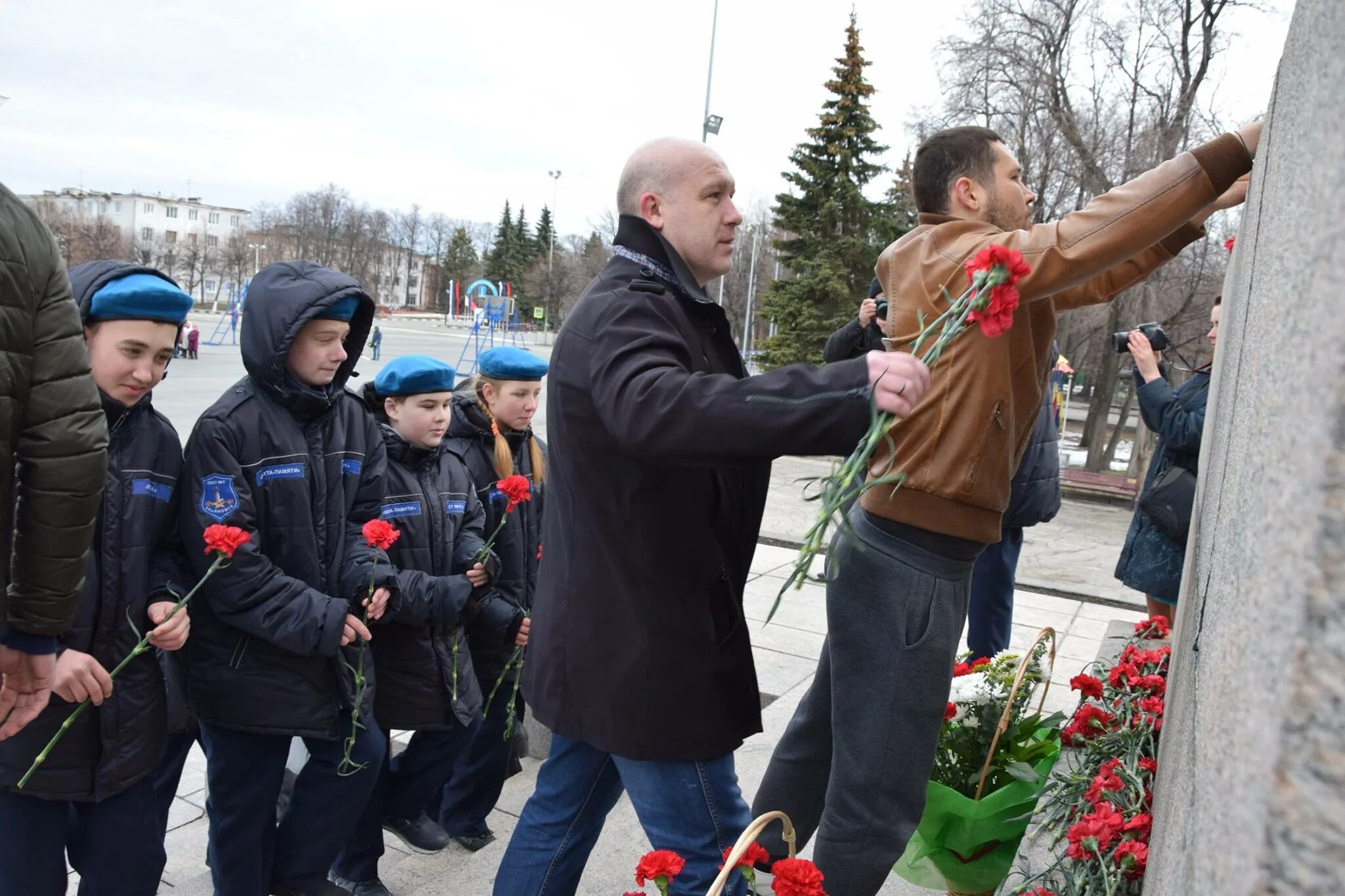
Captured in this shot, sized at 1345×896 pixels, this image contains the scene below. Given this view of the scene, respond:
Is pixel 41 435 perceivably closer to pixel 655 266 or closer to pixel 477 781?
pixel 655 266

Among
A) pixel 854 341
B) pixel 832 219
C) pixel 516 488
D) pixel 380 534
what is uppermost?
pixel 832 219

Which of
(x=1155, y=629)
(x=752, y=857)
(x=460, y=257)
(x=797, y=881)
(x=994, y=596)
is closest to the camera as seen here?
(x=797, y=881)

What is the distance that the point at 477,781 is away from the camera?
3648 mm

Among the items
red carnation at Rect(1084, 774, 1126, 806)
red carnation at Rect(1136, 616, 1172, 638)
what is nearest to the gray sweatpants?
red carnation at Rect(1084, 774, 1126, 806)

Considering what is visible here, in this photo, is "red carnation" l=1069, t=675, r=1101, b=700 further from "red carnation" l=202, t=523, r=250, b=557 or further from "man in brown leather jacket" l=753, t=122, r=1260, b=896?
"red carnation" l=202, t=523, r=250, b=557

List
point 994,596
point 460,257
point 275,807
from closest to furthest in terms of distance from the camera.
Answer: point 275,807 → point 994,596 → point 460,257

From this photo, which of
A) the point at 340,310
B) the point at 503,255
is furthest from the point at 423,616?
the point at 503,255

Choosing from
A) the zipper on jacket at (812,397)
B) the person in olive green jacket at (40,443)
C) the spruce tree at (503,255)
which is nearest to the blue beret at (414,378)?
the person in olive green jacket at (40,443)

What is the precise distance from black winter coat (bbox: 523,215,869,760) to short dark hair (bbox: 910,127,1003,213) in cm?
71

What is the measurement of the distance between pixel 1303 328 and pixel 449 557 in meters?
3.12

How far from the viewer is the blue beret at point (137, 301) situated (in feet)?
8.34

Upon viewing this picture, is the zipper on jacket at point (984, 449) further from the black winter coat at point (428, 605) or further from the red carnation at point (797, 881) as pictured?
the black winter coat at point (428, 605)

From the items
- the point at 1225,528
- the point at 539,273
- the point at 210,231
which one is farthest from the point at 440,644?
the point at 210,231

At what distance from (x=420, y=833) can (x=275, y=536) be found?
1279 millimetres
